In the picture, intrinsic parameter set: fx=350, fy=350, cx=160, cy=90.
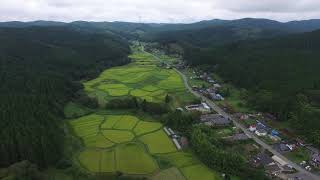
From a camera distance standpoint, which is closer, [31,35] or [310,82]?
[310,82]

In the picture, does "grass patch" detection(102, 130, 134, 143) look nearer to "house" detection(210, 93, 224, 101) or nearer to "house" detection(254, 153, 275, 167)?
"house" detection(254, 153, 275, 167)

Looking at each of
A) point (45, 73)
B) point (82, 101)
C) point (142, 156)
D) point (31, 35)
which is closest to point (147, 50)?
point (31, 35)

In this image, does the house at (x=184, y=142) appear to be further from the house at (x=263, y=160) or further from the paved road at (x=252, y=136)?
the paved road at (x=252, y=136)

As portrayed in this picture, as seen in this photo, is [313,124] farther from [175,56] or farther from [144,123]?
[175,56]

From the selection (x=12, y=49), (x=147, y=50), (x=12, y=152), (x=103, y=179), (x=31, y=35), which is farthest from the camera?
(x=147, y=50)

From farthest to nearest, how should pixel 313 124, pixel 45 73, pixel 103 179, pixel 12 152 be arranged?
1. pixel 45 73
2. pixel 313 124
3. pixel 12 152
4. pixel 103 179

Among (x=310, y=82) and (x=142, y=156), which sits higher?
(x=310, y=82)

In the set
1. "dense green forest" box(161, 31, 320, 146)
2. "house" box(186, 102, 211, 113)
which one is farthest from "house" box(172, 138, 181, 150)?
"dense green forest" box(161, 31, 320, 146)

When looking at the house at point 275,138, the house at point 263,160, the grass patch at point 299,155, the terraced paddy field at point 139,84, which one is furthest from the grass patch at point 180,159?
the terraced paddy field at point 139,84
